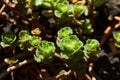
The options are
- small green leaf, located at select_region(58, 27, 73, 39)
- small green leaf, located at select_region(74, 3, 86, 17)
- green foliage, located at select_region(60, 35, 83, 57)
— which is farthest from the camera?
small green leaf, located at select_region(74, 3, 86, 17)

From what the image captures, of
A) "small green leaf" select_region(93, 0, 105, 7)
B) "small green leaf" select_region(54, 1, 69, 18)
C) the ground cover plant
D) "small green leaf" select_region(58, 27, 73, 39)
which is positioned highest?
"small green leaf" select_region(54, 1, 69, 18)

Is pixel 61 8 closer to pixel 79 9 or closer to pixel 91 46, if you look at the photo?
pixel 79 9

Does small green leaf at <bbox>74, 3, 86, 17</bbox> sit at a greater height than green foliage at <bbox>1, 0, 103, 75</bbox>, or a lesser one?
greater

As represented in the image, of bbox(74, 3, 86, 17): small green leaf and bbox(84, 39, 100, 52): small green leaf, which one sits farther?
bbox(74, 3, 86, 17): small green leaf

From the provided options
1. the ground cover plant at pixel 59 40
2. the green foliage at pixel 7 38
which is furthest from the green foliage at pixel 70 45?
the green foliage at pixel 7 38

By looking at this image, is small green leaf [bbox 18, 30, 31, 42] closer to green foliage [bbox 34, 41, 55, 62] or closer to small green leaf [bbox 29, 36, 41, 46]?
small green leaf [bbox 29, 36, 41, 46]

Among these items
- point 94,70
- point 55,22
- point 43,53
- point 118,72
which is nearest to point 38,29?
point 55,22

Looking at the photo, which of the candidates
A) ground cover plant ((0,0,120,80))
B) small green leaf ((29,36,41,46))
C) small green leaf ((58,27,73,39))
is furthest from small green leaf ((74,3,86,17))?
small green leaf ((29,36,41,46))
